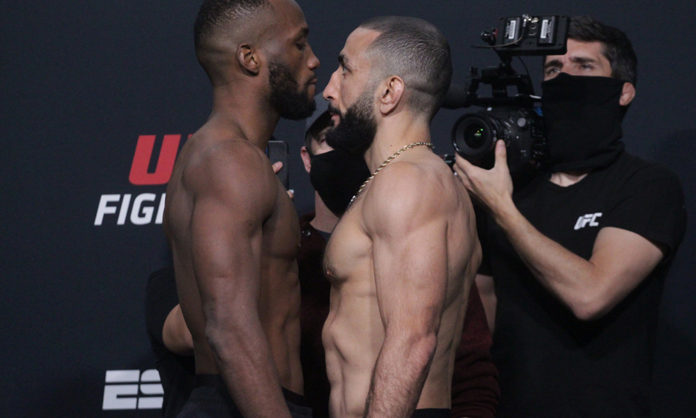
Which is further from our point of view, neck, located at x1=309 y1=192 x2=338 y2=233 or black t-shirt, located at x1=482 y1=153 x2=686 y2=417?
neck, located at x1=309 y1=192 x2=338 y2=233

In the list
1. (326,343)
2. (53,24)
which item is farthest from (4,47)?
(326,343)

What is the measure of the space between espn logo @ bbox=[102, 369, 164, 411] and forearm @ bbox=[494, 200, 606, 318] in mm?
1251

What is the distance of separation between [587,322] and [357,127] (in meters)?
0.73

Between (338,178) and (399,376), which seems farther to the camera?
(338,178)

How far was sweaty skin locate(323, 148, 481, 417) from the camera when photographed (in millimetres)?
1328

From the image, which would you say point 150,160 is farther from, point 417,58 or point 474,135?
point 417,58

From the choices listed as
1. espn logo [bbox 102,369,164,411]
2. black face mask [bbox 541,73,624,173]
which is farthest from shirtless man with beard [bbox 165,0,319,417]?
espn logo [bbox 102,369,164,411]

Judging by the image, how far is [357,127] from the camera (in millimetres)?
1609

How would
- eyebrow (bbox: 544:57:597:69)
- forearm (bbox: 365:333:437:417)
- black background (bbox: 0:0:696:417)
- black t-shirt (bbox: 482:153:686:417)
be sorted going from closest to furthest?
forearm (bbox: 365:333:437:417) → black t-shirt (bbox: 482:153:686:417) → eyebrow (bbox: 544:57:597:69) → black background (bbox: 0:0:696:417)

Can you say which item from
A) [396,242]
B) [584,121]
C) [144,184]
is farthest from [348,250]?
[144,184]

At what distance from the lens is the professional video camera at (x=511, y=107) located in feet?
6.17

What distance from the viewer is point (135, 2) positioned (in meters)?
2.61

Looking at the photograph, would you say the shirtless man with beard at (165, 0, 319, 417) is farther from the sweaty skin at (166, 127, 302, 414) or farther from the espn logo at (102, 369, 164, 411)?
the espn logo at (102, 369, 164, 411)

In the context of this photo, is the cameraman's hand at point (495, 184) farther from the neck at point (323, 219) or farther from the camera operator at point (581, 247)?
the neck at point (323, 219)
